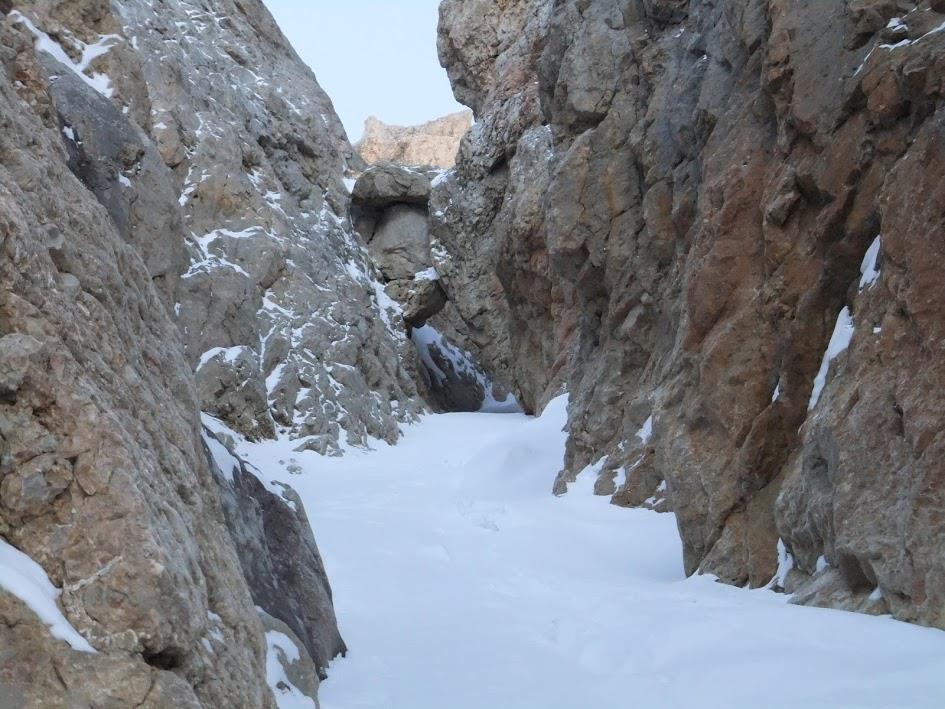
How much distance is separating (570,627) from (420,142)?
54.9 m

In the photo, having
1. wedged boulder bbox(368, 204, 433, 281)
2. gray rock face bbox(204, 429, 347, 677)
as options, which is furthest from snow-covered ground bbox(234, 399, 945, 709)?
wedged boulder bbox(368, 204, 433, 281)

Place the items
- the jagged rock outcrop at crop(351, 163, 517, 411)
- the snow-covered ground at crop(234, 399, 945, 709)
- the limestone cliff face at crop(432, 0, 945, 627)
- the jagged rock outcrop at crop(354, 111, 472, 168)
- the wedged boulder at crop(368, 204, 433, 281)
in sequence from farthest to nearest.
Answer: the jagged rock outcrop at crop(354, 111, 472, 168)
the wedged boulder at crop(368, 204, 433, 281)
the jagged rock outcrop at crop(351, 163, 517, 411)
the limestone cliff face at crop(432, 0, 945, 627)
the snow-covered ground at crop(234, 399, 945, 709)

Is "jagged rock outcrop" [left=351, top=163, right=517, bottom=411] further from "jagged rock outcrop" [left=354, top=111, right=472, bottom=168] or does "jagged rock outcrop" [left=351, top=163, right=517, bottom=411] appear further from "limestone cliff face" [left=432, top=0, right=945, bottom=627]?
"jagged rock outcrop" [left=354, top=111, right=472, bottom=168]

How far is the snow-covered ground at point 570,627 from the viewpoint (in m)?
5.63

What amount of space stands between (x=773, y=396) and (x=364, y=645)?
461 centimetres

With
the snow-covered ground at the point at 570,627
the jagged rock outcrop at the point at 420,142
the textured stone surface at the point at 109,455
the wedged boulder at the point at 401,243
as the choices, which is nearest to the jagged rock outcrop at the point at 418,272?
the wedged boulder at the point at 401,243

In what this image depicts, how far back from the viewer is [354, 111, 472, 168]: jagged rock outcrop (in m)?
59.0

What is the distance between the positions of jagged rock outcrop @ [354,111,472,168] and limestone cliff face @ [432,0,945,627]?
138 ft

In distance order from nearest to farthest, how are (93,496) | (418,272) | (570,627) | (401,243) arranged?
(93,496)
(570,627)
(418,272)
(401,243)

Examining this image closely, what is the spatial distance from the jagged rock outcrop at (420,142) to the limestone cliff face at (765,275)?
138 ft

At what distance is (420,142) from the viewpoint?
59875mm

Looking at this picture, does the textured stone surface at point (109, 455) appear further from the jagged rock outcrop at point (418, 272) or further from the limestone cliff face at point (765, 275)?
the jagged rock outcrop at point (418, 272)

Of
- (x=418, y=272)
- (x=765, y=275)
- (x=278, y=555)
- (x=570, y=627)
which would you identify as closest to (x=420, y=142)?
(x=418, y=272)

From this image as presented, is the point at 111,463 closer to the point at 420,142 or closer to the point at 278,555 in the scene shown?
the point at 278,555
